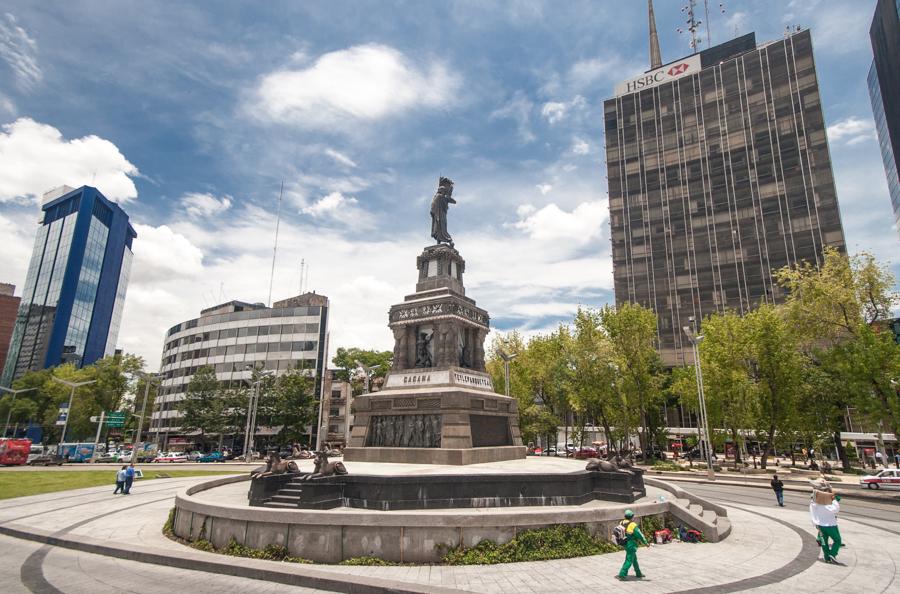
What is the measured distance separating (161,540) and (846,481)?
40451mm

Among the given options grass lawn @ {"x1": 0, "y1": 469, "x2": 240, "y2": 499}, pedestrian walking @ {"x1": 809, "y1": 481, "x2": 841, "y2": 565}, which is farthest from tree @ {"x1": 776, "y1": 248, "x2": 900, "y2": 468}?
grass lawn @ {"x1": 0, "y1": 469, "x2": 240, "y2": 499}

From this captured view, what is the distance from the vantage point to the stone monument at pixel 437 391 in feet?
60.4

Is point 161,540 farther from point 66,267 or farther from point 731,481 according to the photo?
point 66,267

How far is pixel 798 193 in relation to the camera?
6462cm

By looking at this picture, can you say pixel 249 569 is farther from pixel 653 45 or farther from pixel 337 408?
pixel 653 45

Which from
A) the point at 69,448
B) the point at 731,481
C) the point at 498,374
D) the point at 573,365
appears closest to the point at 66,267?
the point at 69,448

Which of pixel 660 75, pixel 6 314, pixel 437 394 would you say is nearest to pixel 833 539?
pixel 437 394

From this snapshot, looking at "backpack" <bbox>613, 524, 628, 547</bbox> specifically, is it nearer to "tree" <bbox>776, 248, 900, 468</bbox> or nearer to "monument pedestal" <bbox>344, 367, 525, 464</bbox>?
"monument pedestal" <bbox>344, 367, 525, 464</bbox>

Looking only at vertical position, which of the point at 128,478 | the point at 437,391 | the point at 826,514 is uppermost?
the point at 437,391

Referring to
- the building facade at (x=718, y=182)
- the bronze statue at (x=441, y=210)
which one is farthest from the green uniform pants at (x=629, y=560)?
the building facade at (x=718, y=182)

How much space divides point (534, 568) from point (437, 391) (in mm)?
9567

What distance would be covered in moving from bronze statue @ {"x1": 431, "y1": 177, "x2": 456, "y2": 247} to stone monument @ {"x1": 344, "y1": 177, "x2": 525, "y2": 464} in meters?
0.05

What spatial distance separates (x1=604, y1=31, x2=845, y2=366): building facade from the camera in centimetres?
6456

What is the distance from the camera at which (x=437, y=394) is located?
739 inches
